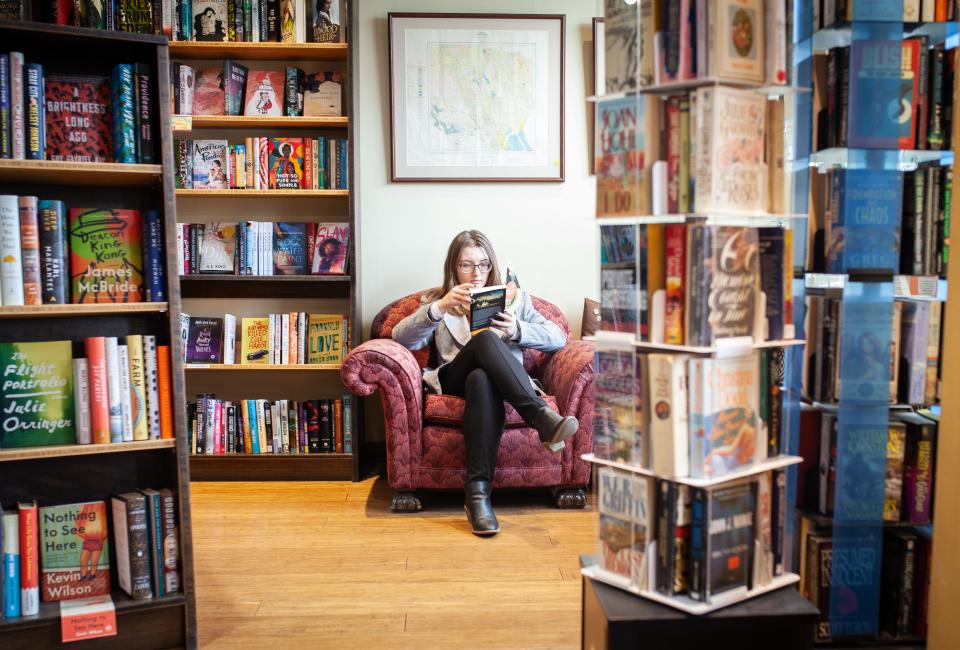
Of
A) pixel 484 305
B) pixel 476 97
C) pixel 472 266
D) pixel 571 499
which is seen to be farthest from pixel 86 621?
pixel 476 97

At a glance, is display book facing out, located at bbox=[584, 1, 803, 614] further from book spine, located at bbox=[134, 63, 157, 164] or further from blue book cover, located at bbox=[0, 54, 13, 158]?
blue book cover, located at bbox=[0, 54, 13, 158]

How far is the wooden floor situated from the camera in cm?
204

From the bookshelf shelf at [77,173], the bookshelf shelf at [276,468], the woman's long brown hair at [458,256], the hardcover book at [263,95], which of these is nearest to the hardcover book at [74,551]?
the bookshelf shelf at [77,173]

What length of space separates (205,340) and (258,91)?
3.71 ft

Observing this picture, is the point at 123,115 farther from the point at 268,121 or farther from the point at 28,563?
the point at 268,121

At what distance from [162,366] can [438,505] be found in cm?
149

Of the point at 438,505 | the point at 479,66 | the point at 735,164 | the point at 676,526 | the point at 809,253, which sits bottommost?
the point at 438,505

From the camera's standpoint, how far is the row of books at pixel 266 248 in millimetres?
3473

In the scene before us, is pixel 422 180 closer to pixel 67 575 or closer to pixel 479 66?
pixel 479 66

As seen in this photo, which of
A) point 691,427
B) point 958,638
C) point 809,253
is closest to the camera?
point 691,427

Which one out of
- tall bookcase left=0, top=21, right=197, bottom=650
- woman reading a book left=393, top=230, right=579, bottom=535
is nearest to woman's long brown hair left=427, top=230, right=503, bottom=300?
woman reading a book left=393, top=230, right=579, bottom=535

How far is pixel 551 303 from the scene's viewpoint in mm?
Result: 3652

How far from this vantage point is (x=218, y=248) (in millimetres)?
3492

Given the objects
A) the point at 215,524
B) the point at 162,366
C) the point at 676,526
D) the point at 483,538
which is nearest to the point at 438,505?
Result: the point at 483,538
